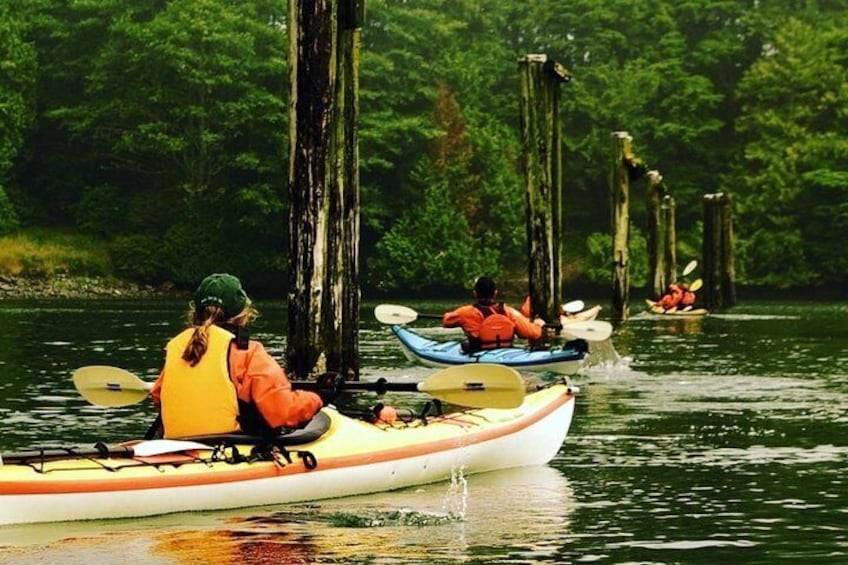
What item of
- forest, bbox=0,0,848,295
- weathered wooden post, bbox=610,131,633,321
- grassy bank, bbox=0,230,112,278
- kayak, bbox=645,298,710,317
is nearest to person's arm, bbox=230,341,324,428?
weathered wooden post, bbox=610,131,633,321

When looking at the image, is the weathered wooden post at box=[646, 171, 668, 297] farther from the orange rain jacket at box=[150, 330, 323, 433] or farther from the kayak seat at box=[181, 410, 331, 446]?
the orange rain jacket at box=[150, 330, 323, 433]

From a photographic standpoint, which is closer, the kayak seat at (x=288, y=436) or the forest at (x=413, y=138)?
the kayak seat at (x=288, y=436)

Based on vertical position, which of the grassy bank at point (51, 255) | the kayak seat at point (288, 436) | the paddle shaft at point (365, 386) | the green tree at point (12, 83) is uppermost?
the green tree at point (12, 83)

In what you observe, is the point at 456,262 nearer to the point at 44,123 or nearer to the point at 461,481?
the point at 44,123

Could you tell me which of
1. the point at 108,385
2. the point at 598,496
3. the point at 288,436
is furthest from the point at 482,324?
the point at 288,436

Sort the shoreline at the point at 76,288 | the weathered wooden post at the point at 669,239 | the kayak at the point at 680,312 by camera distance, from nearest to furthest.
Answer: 1. the kayak at the point at 680,312
2. the weathered wooden post at the point at 669,239
3. the shoreline at the point at 76,288

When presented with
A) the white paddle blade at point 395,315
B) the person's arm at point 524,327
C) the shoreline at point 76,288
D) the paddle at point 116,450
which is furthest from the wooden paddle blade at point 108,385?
the shoreline at point 76,288

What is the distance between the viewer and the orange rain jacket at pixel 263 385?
33.5ft

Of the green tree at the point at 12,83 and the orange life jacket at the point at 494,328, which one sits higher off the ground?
the green tree at the point at 12,83

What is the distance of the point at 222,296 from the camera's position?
10305 millimetres

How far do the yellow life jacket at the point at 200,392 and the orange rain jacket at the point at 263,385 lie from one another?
1.8 inches

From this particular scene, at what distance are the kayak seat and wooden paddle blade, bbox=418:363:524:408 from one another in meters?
1.03

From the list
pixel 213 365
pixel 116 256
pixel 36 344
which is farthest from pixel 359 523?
pixel 116 256

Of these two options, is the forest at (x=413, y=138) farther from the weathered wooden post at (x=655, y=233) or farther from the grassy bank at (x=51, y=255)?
the weathered wooden post at (x=655, y=233)
